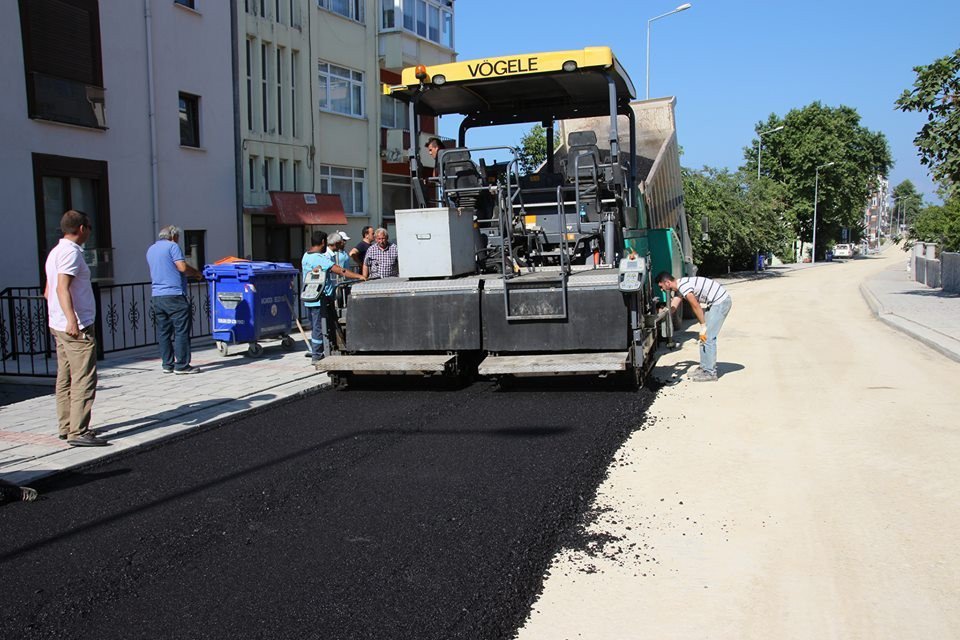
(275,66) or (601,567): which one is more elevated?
(275,66)

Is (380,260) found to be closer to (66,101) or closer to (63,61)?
(66,101)

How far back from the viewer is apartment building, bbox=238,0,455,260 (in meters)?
19.6

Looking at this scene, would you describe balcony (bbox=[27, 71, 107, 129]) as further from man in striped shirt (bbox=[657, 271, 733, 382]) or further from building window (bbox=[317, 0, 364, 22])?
man in striped shirt (bbox=[657, 271, 733, 382])

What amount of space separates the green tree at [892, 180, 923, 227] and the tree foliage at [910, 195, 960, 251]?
4415 inches

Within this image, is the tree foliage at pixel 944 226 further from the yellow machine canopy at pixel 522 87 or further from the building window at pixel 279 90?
the yellow machine canopy at pixel 522 87

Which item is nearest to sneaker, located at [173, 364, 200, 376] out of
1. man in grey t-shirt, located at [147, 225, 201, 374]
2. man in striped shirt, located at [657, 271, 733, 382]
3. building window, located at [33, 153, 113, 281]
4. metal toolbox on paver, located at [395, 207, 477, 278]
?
man in grey t-shirt, located at [147, 225, 201, 374]

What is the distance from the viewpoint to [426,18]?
2681cm

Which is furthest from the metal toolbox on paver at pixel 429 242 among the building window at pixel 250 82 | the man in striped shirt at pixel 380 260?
the building window at pixel 250 82

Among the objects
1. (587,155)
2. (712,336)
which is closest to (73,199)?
(587,155)

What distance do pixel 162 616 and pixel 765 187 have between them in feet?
131

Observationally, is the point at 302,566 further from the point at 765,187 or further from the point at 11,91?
the point at 765,187

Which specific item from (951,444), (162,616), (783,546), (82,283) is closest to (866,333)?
(951,444)

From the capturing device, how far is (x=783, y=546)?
4.39 meters

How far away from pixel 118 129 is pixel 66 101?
4.09ft
